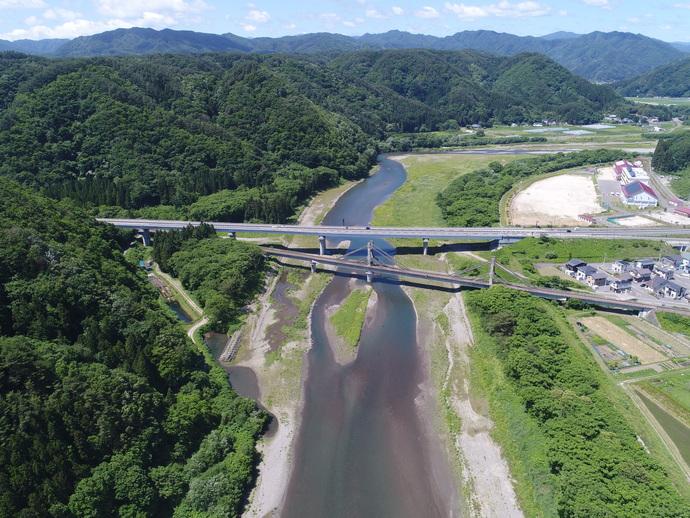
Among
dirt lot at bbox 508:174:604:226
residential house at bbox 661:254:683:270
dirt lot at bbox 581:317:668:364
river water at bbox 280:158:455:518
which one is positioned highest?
residential house at bbox 661:254:683:270

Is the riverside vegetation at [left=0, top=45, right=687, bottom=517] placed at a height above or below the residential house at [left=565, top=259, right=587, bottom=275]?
above

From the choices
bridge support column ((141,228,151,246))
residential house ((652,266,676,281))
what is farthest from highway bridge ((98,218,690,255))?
residential house ((652,266,676,281))

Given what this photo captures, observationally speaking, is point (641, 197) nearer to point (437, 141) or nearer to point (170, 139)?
point (437, 141)

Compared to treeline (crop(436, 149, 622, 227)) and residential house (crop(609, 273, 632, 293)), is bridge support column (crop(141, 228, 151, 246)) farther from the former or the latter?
residential house (crop(609, 273, 632, 293))

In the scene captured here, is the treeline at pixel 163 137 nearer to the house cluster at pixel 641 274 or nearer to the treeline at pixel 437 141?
the treeline at pixel 437 141

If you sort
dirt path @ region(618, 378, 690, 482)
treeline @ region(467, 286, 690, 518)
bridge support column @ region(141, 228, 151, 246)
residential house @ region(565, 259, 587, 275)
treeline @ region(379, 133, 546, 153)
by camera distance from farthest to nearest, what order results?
treeline @ region(379, 133, 546, 153) < bridge support column @ region(141, 228, 151, 246) < residential house @ region(565, 259, 587, 275) < dirt path @ region(618, 378, 690, 482) < treeline @ region(467, 286, 690, 518)

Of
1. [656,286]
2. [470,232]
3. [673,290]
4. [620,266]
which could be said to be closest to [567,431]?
[673,290]

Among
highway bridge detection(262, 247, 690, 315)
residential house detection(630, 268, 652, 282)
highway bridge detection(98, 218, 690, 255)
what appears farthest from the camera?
highway bridge detection(98, 218, 690, 255)
